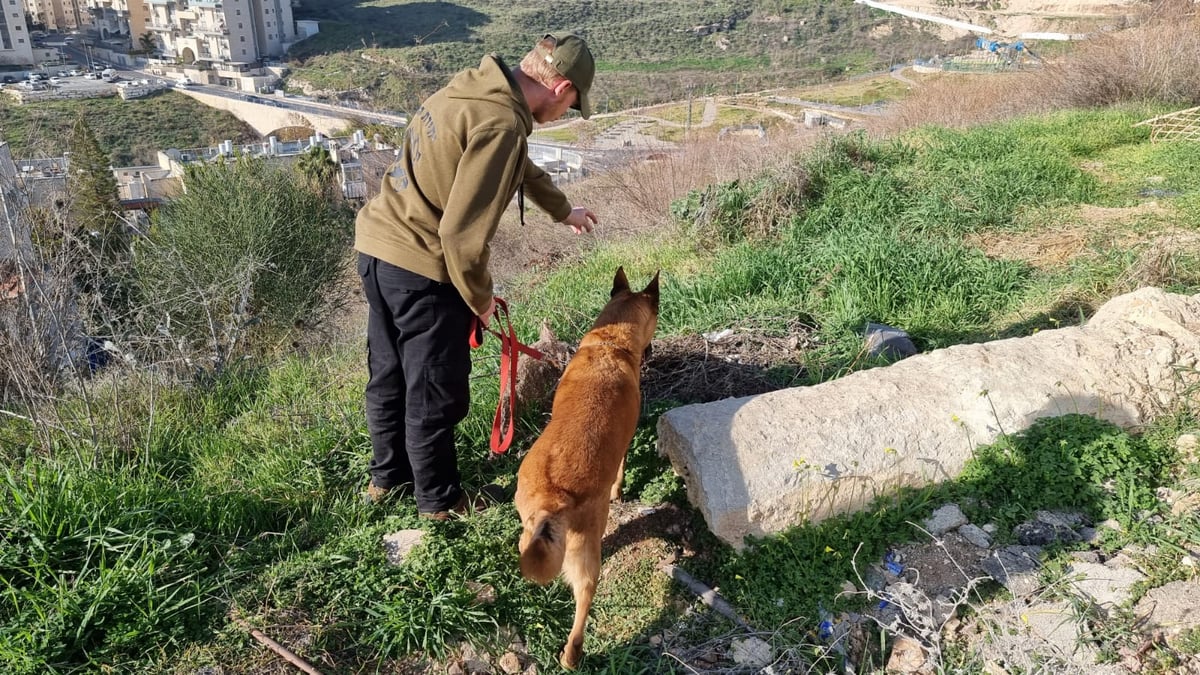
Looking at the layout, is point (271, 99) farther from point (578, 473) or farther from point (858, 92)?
point (578, 473)

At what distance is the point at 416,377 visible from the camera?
2816 mm

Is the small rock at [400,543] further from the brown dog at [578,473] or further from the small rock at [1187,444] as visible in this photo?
the small rock at [1187,444]

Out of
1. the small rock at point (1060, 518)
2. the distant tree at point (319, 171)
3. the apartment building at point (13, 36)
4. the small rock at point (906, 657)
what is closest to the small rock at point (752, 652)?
the small rock at point (906, 657)

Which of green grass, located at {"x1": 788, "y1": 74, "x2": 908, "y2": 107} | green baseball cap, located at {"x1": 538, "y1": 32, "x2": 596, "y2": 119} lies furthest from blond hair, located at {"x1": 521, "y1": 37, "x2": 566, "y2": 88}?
green grass, located at {"x1": 788, "y1": 74, "x2": 908, "y2": 107}

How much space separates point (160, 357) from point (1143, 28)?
57.7ft

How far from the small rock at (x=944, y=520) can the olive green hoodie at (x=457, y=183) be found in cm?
200

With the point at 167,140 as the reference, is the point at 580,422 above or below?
above

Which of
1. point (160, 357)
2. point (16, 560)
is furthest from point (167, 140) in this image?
point (16, 560)

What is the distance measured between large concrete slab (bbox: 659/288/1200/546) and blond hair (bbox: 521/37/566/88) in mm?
1497

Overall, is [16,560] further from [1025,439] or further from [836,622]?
[1025,439]

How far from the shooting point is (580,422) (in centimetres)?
260

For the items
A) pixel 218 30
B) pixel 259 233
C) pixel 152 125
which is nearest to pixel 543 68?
pixel 259 233

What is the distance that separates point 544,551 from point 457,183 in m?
1.24

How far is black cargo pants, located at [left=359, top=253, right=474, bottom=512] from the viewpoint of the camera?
8.92 feet
